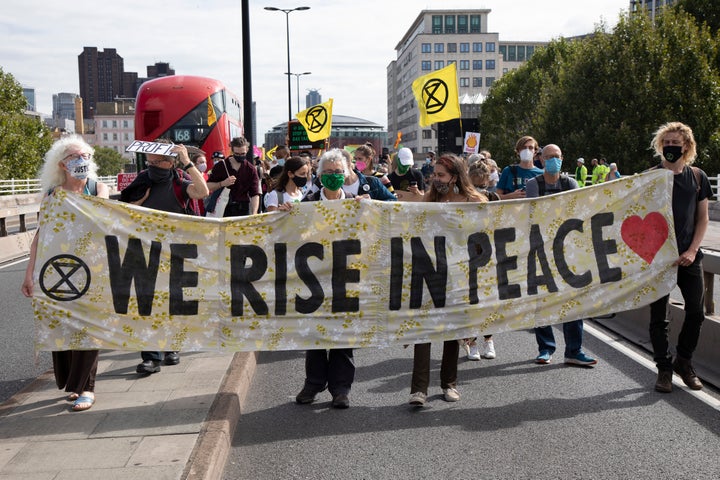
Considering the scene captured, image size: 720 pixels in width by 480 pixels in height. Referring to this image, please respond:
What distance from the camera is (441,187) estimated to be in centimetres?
652

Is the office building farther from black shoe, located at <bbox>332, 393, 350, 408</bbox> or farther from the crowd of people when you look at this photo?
black shoe, located at <bbox>332, 393, 350, 408</bbox>

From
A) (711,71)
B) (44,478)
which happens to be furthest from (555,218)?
(711,71)

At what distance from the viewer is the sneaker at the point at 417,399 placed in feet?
20.2

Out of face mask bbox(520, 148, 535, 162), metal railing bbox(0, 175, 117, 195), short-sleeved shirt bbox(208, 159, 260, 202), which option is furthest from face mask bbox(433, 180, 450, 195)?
metal railing bbox(0, 175, 117, 195)

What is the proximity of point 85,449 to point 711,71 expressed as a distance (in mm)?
41777

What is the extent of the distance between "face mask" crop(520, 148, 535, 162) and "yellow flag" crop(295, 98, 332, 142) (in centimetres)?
1213

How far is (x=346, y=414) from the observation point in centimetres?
611

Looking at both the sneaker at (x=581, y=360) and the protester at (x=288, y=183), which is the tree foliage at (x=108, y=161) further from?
the sneaker at (x=581, y=360)

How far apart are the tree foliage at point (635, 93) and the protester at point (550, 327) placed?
33.8m

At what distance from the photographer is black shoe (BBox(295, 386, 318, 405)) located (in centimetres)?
639

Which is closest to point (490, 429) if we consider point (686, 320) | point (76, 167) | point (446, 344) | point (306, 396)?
point (446, 344)

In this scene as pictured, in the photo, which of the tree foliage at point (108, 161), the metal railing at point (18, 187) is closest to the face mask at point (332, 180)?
the metal railing at point (18, 187)

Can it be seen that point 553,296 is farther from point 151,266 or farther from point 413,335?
point 151,266

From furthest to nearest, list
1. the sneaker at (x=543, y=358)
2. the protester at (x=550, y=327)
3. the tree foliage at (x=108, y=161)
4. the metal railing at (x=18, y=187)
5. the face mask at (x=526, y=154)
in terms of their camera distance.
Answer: the tree foliage at (x=108, y=161), the metal railing at (x=18, y=187), the face mask at (x=526, y=154), the sneaker at (x=543, y=358), the protester at (x=550, y=327)
